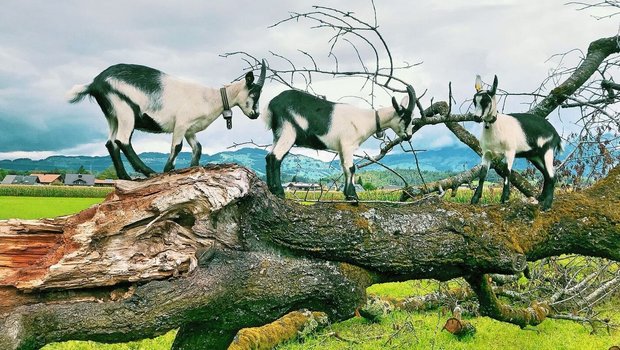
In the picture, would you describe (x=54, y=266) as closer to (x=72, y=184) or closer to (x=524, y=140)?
(x=524, y=140)

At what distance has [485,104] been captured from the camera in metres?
3.91

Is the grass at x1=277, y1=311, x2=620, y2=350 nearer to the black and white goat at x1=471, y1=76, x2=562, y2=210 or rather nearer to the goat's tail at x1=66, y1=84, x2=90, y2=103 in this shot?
the black and white goat at x1=471, y1=76, x2=562, y2=210

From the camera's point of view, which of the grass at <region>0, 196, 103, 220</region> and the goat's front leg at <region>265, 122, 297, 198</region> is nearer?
the goat's front leg at <region>265, 122, 297, 198</region>

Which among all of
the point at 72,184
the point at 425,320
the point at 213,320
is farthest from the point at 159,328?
the point at 72,184

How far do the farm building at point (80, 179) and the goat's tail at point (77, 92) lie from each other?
50086 mm

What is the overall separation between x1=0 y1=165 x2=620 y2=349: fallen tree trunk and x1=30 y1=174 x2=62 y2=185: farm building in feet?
170

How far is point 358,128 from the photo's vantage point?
3930 millimetres

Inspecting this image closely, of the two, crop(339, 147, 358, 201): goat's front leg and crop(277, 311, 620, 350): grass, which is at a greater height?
crop(339, 147, 358, 201): goat's front leg

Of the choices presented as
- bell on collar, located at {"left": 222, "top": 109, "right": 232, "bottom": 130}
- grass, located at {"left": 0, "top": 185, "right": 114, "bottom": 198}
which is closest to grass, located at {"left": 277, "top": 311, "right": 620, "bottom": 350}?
bell on collar, located at {"left": 222, "top": 109, "right": 232, "bottom": 130}

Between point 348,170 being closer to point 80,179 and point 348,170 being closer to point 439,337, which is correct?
point 439,337

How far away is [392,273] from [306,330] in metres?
4.05

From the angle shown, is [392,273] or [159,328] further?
[392,273]

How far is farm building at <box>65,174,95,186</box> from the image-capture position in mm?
50969

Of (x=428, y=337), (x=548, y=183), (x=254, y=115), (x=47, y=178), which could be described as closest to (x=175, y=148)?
(x=254, y=115)
